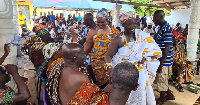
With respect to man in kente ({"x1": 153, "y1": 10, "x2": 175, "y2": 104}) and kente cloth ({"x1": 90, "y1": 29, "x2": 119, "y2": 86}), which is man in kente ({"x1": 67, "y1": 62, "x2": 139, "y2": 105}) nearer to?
kente cloth ({"x1": 90, "y1": 29, "x2": 119, "y2": 86})

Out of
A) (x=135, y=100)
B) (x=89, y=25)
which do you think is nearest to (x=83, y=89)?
(x=135, y=100)

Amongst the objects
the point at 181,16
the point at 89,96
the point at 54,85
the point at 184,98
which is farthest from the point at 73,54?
the point at 181,16

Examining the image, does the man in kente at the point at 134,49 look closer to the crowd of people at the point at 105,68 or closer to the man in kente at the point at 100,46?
the crowd of people at the point at 105,68

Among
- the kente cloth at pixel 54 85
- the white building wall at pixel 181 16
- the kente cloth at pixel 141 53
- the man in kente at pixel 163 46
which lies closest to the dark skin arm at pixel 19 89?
the kente cloth at pixel 54 85

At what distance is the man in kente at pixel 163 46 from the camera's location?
343 centimetres

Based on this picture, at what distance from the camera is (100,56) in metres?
3.02

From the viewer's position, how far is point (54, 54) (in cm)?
309

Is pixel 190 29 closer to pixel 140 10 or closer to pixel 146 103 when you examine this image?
pixel 146 103

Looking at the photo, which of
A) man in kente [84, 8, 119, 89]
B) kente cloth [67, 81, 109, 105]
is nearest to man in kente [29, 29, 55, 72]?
man in kente [84, 8, 119, 89]

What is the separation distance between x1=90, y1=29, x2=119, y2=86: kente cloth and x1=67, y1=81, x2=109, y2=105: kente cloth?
1488mm

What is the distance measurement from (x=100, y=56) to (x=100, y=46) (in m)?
0.16

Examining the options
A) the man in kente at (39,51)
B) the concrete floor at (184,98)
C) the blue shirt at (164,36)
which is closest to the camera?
the blue shirt at (164,36)

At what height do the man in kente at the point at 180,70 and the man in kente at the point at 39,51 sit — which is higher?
the man in kente at the point at 39,51

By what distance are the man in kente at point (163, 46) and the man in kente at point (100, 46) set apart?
0.92m
